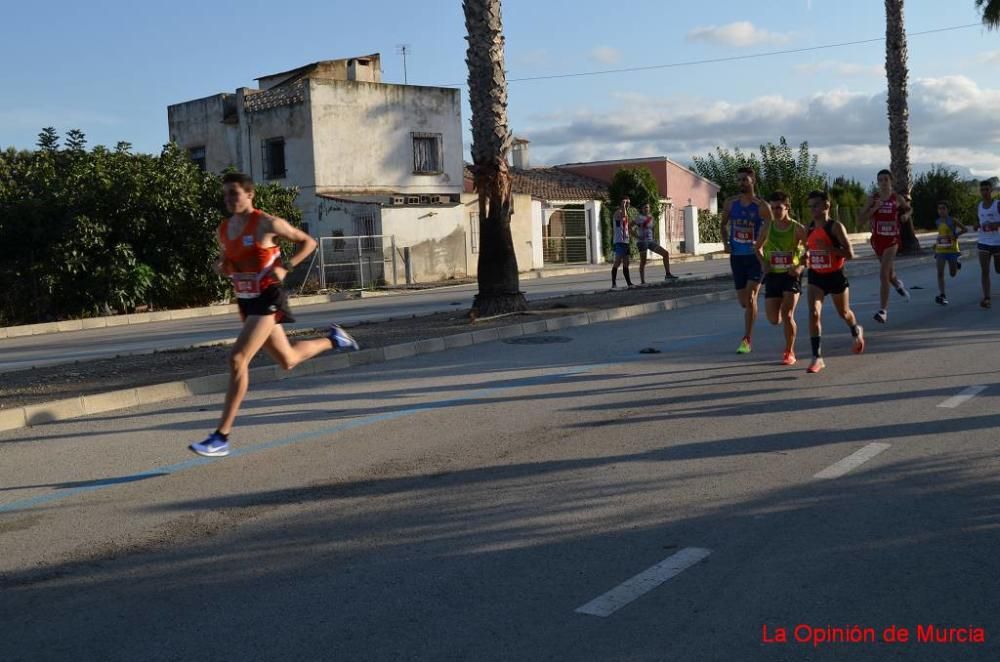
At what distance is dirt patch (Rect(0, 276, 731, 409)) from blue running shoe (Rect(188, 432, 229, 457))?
11.2 ft

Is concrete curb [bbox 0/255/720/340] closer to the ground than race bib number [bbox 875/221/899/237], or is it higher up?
closer to the ground

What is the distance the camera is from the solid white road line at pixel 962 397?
28.7 ft

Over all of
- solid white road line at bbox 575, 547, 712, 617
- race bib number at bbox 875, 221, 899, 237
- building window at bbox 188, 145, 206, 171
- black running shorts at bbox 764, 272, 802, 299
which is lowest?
solid white road line at bbox 575, 547, 712, 617

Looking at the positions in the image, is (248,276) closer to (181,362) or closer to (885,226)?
(181,362)

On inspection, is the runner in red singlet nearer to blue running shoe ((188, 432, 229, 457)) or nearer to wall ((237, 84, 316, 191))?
blue running shoe ((188, 432, 229, 457))

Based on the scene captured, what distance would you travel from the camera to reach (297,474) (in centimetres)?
696

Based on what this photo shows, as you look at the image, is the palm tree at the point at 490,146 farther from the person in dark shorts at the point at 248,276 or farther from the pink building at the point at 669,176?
the pink building at the point at 669,176

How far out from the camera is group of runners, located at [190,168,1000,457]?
24.5 ft

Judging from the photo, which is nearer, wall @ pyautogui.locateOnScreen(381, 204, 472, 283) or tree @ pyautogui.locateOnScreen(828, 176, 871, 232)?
wall @ pyautogui.locateOnScreen(381, 204, 472, 283)

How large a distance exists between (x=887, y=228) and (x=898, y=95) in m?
19.3

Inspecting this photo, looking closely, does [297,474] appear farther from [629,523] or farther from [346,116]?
[346,116]

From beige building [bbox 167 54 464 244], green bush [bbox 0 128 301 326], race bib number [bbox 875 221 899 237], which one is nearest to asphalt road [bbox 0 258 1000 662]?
race bib number [bbox 875 221 899 237]

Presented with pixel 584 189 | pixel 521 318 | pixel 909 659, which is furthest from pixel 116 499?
pixel 584 189

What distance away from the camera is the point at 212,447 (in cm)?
725
